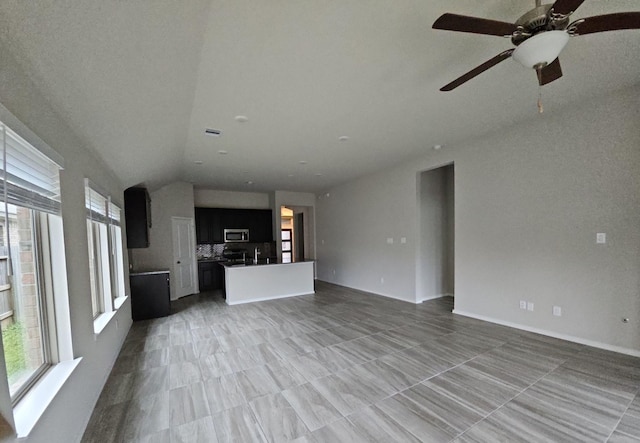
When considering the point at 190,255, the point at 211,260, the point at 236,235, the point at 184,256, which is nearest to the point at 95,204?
the point at 184,256

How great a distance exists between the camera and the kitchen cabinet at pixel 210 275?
22.5 ft

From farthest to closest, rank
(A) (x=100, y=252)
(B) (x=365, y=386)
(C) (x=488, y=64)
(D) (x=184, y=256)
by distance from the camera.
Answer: (D) (x=184, y=256), (A) (x=100, y=252), (B) (x=365, y=386), (C) (x=488, y=64)

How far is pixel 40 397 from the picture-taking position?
1483 mm

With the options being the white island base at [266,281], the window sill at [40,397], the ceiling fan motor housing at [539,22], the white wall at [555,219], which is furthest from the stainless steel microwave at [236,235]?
the ceiling fan motor housing at [539,22]

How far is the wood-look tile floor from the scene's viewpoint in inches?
74.3

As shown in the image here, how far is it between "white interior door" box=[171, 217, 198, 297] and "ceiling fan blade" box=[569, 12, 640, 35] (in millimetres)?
6867

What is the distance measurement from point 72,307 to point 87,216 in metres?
0.95

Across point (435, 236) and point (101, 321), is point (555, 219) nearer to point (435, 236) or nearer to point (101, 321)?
point (435, 236)

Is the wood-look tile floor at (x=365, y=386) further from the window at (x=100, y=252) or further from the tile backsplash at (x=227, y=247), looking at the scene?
the tile backsplash at (x=227, y=247)

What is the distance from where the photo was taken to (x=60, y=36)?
1190mm

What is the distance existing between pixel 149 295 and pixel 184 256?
1.73 metres

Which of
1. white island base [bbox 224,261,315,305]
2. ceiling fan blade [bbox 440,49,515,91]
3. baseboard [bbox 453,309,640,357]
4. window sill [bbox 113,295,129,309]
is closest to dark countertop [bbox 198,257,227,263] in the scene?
white island base [bbox 224,261,315,305]

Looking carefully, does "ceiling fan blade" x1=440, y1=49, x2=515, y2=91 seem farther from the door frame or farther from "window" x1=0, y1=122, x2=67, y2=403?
the door frame

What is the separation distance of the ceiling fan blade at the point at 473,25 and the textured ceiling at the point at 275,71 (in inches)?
13.1
